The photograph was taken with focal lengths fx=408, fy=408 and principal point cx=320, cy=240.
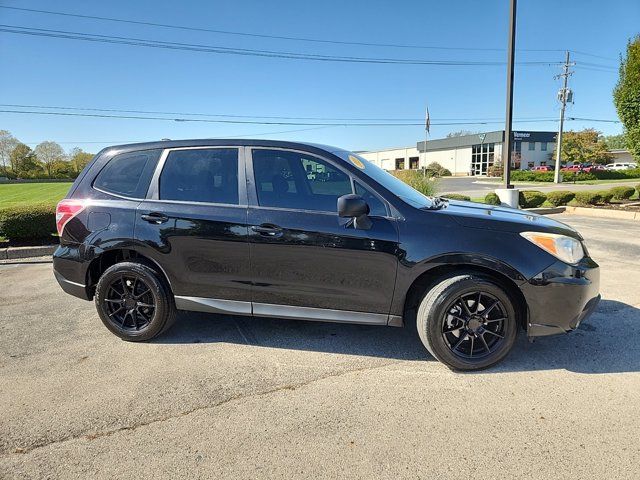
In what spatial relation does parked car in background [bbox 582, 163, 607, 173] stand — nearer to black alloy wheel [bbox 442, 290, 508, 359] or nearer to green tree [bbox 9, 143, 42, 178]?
black alloy wheel [bbox 442, 290, 508, 359]

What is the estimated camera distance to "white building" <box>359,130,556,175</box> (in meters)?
58.9

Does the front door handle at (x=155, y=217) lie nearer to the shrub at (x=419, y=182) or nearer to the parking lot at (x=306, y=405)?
the parking lot at (x=306, y=405)

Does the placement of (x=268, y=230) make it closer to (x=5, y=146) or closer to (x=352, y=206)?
(x=352, y=206)

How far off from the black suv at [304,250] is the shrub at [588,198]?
13072 millimetres

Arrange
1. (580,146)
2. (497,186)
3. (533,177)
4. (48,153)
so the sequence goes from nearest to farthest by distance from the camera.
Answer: (497,186), (533,177), (580,146), (48,153)

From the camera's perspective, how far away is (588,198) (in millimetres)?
14188

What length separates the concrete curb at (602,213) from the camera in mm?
11820

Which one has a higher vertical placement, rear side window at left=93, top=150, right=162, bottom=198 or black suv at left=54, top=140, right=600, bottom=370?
rear side window at left=93, top=150, right=162, bottom=198

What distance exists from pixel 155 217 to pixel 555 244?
325cm

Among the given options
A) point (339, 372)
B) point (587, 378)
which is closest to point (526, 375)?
point (587, 378)

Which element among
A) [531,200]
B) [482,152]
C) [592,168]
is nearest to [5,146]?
[482,152]

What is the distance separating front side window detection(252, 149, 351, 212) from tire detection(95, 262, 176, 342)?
1.24m

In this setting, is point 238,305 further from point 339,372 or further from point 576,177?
point 576,177

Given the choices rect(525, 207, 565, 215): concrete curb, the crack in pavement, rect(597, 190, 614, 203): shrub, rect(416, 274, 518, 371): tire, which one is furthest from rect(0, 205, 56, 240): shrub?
rect(597, 190, 614, 203): shrub
